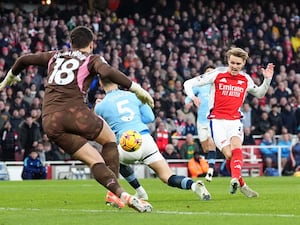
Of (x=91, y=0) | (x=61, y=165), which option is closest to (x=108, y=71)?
(x=61, y=165)

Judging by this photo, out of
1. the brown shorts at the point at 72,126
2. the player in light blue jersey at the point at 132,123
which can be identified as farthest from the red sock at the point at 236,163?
the brown shorts at the point at 72,126

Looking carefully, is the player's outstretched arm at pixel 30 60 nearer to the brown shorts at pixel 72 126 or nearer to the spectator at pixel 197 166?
the brown shorts at pixel 72 126

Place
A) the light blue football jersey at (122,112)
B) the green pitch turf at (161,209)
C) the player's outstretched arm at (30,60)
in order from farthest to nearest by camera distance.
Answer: the light blue football jersey at (122,112) → the player's outstretched arm at (30,60) → the green pitch turf at (161,209)

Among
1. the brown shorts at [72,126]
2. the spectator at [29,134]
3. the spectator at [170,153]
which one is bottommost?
the spectator at [170,153]

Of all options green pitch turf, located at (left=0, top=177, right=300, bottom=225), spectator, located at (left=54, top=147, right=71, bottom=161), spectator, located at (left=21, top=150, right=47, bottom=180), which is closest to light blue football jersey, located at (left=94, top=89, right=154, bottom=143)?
green pitch turf, located at (left=0, top=177, right=300, bottom=225)

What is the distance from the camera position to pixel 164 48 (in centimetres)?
3422

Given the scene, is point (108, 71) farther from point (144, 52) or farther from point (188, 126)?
point (144, 52)

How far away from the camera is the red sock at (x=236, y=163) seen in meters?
14.7

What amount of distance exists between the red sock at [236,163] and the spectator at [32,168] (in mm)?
11692

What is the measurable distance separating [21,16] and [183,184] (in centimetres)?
1938

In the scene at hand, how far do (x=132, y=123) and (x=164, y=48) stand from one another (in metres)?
20.5

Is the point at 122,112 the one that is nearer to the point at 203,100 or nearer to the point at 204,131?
the point at 204,131

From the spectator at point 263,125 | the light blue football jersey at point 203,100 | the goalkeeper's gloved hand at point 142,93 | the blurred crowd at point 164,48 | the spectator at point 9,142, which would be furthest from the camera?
the spectator at point 263,125

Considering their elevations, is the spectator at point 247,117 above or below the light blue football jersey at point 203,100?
below
